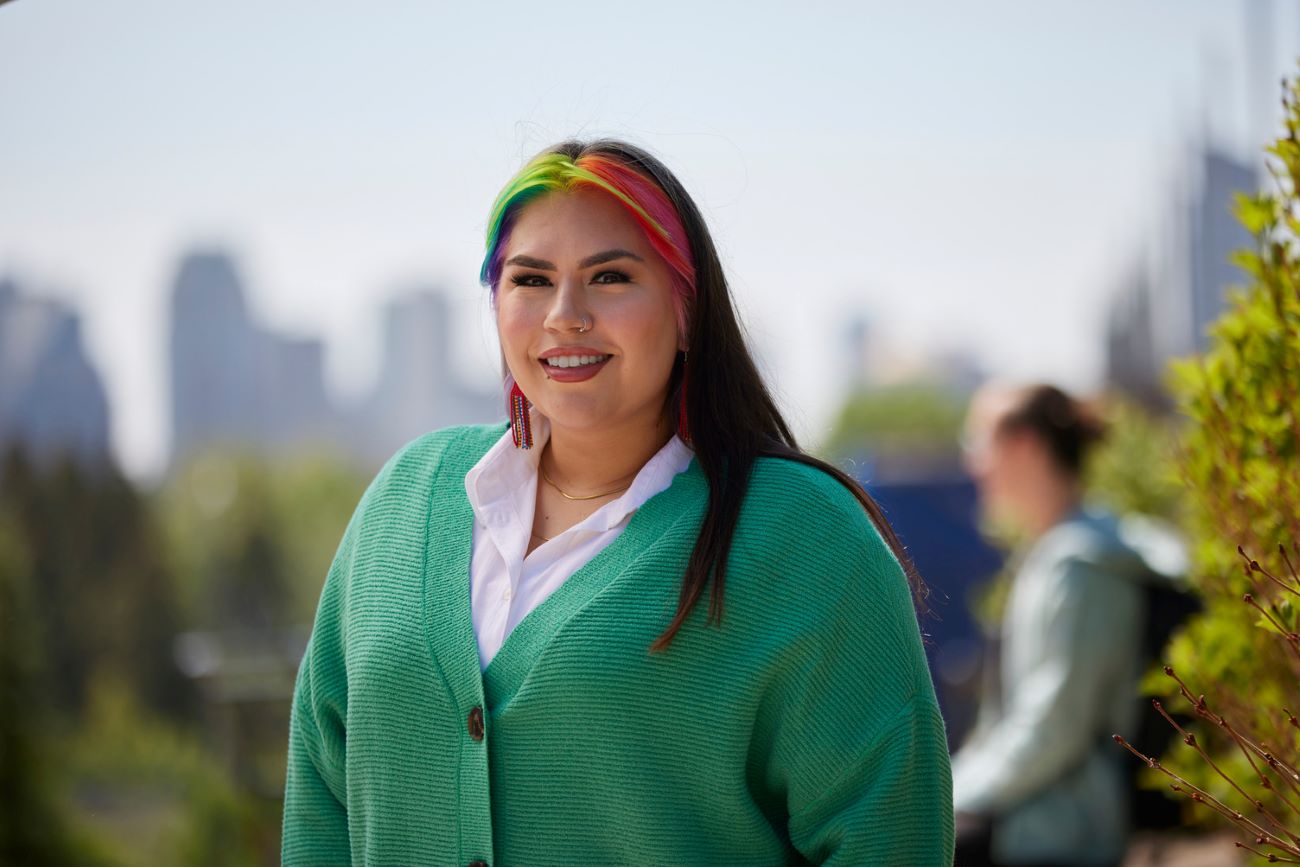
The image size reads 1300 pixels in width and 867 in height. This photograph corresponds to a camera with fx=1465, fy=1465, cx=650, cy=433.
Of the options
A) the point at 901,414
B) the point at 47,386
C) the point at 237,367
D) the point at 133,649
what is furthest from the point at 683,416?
the point at 901,414

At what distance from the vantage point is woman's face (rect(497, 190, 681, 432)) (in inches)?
76.5

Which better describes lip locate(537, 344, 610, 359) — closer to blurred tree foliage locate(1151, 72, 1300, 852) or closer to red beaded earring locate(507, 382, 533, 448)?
red beaded earring locate(507, 382, 533, 448)

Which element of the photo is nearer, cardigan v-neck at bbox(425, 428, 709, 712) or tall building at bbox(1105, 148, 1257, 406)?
cardigan v-neck at bbox(425, 428, 709, 712)

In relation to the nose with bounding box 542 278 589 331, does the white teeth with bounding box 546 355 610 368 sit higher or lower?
lower

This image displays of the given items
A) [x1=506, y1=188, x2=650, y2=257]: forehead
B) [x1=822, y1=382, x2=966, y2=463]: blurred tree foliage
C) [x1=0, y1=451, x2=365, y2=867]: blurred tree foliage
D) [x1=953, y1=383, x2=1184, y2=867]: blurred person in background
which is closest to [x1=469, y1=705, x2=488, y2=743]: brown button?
[x1=506, y1=188, x2=650, y2=257]: forehead

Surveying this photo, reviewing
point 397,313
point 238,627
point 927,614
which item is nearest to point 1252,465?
point 927,614

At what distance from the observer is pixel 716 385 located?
2.04 metres

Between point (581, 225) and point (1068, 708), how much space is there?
222cm

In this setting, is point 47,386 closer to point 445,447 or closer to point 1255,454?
point 445,447

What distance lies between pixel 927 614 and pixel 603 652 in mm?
565

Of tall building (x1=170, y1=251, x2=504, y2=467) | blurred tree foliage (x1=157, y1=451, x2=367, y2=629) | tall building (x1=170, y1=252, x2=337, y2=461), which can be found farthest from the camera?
tall building (x1=170, y1=252, x2=337, y2=461)

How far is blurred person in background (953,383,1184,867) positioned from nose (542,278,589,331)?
2135mm

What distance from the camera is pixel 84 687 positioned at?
508 inches

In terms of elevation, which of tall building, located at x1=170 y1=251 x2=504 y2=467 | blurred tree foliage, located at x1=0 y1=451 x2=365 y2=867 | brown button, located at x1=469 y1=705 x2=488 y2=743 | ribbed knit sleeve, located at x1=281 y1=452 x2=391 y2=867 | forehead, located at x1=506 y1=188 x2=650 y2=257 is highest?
forehead, located at x1=506 y1=188 x2=650 y2=257
